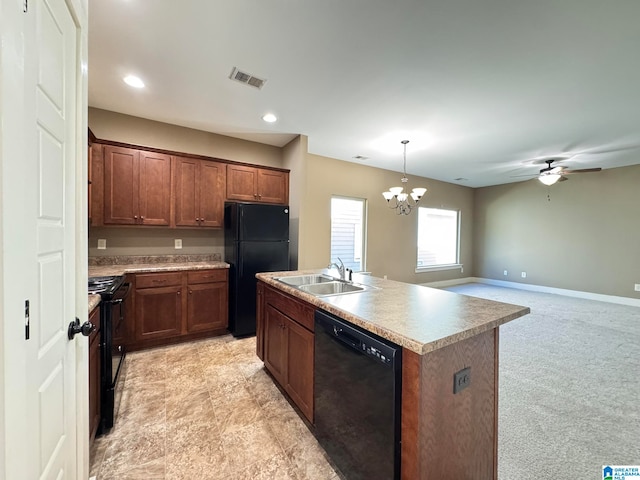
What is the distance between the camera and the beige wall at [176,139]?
124 inches

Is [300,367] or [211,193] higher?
[211,193]

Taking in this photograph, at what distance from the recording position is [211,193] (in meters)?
3.51

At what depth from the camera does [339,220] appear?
205 inches

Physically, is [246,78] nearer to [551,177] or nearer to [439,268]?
[551,177]

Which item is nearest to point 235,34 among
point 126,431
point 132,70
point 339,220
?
point 132,70

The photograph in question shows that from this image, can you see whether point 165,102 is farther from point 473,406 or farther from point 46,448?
point 473,406

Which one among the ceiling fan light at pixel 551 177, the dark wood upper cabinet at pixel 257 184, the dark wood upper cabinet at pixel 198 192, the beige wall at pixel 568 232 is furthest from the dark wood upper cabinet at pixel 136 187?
the beige wall at pixel 568 232

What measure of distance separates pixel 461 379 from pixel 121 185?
3.68 meters

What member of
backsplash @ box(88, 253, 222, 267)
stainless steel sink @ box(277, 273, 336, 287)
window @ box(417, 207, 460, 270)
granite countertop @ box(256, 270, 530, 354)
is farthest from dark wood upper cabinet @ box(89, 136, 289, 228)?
window @ box(417, 207, 460, 270)

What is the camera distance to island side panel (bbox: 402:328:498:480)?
1.02m

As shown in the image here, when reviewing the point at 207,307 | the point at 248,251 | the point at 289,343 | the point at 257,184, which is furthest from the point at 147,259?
the point at 289,343

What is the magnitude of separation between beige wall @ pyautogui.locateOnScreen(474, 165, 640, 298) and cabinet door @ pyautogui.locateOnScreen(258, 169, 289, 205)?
20.1 feet

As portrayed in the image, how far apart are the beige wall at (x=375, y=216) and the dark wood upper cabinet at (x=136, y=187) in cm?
181

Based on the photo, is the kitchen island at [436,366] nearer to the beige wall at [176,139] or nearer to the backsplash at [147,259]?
the backsplash at [147,259]
